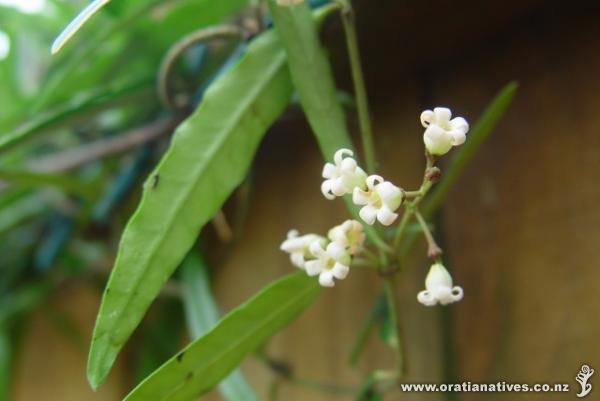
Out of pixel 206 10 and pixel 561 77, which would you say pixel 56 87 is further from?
pixel 561 77

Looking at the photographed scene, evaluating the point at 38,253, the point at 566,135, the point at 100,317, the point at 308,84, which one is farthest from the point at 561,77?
the point at 38,253

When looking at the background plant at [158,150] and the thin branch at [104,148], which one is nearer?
the background plant at [158,150]

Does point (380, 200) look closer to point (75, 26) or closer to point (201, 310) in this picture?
point (75, 26)

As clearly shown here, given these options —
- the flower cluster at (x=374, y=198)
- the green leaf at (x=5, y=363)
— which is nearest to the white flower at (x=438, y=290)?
the flower cluster at (x=374, y=198)

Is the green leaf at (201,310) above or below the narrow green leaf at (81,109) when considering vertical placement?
below

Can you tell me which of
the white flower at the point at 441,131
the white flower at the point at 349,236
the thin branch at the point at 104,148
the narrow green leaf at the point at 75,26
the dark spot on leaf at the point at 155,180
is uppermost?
the thin branch at the point at 104,148

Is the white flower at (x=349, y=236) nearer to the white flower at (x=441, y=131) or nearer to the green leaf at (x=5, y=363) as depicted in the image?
the white flower at (x=441, y=131)
